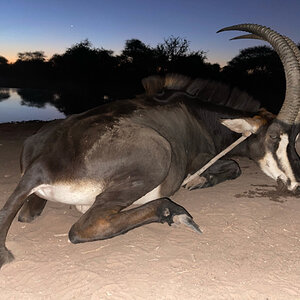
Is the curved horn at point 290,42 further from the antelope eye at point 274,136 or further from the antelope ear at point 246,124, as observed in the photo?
the antelope ear at point 246,124

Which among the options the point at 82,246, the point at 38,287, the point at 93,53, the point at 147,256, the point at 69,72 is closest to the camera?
the point at 38,287

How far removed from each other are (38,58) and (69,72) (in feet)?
71.1

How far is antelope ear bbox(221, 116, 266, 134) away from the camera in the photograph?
15.0 ft

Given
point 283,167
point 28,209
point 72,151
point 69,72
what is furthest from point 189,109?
point 69,72

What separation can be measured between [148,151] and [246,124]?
1593mm

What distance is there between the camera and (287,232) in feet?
11.2

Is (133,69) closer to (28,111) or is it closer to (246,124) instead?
(28,111)

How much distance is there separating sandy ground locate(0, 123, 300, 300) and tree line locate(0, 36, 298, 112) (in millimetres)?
8661

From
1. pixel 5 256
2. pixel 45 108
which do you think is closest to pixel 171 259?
pixel 5 256

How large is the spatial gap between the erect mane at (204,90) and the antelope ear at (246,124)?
0.52 meters

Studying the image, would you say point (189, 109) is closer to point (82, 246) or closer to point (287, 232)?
point (287, 232)

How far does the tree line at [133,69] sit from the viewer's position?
3228cm

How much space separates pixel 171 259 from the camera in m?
2.97

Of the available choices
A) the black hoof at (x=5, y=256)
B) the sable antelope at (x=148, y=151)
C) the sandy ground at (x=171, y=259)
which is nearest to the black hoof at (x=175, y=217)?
the sable antelope at (x=148, y=151)
